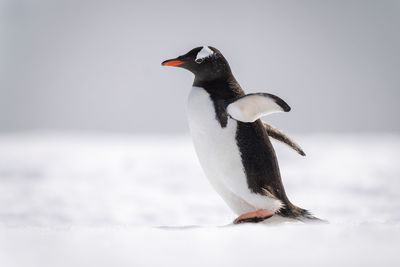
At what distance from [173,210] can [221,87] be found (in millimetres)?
1792

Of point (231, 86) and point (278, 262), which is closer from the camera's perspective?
point (278, 262)

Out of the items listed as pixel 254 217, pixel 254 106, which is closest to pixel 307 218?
pixel 254 217

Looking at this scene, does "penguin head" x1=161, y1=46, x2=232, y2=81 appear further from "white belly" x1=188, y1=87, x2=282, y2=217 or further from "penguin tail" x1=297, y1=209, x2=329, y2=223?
"penguin tail" x1=297, y1=209, x2=329, y2=223

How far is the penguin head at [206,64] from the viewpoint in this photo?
81.4 inches

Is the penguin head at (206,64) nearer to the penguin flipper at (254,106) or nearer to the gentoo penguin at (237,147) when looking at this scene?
the gentoo penguin at (237,147)

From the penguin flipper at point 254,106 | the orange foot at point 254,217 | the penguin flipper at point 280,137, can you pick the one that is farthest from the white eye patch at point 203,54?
the orange foot at point 254,217

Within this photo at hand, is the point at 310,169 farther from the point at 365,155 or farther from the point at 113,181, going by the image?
the point at 113,181

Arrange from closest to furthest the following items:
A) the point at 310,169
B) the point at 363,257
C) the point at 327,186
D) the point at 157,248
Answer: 1. the point at 363,257
2. the point at 157,248
3. the point at 327,186
4. the point at 310,169

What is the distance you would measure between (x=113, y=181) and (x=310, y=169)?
268 cm

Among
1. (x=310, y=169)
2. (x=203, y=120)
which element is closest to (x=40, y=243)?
(x=203, y=120)

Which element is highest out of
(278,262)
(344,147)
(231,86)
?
(344,147)

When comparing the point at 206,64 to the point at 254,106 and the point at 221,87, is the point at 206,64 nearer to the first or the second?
the point at 221,87

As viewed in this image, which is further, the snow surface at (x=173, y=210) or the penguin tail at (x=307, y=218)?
the penguin tail at (x=307, y=218)

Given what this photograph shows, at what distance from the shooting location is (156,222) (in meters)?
2.99
